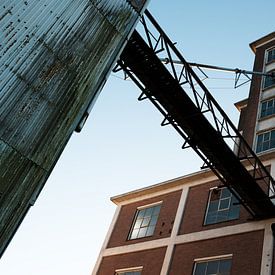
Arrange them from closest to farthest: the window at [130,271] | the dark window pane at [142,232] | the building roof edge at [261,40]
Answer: the window at [130,271], the dark window pane at [142,232], the building roof edge at [261,40]

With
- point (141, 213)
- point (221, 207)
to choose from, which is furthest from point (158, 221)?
point (221, 207)

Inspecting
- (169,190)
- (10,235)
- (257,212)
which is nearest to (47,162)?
(10,235)

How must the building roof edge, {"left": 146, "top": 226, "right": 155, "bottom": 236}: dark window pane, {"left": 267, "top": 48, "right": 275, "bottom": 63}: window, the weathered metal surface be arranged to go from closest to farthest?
the weathered metal surface → {"left": 146, "top": 226, "right": 155, "bottom": 236}: dark window pane → {"left": 267, "top": 48, "right": 275, "bottom": 63}: window → the building roof edge

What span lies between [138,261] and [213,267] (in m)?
4.34

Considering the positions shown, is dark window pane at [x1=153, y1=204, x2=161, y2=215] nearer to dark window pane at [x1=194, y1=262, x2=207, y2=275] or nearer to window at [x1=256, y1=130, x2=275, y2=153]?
dark window pane at [x1=194, y1=262, x2=207, y2=275]

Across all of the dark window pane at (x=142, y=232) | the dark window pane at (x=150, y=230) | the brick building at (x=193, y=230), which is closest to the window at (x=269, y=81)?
the brick building at (x=193, y=230)

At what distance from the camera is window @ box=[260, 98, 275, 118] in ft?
77.1

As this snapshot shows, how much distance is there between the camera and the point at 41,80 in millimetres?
7434

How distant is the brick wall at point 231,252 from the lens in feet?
46.4

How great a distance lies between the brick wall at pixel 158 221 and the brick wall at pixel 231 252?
1.68 meters

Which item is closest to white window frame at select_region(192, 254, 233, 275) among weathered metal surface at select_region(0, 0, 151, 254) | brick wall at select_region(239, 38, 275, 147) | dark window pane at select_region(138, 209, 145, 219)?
dark window pane at select_region(138, 209, 145, 219)

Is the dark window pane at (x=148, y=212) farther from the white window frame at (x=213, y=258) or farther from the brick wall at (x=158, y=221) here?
the white window frame at (x=213, y=258)

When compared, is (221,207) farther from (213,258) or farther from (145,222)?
(145,222)

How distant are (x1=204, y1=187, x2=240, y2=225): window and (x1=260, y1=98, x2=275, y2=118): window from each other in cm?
821
